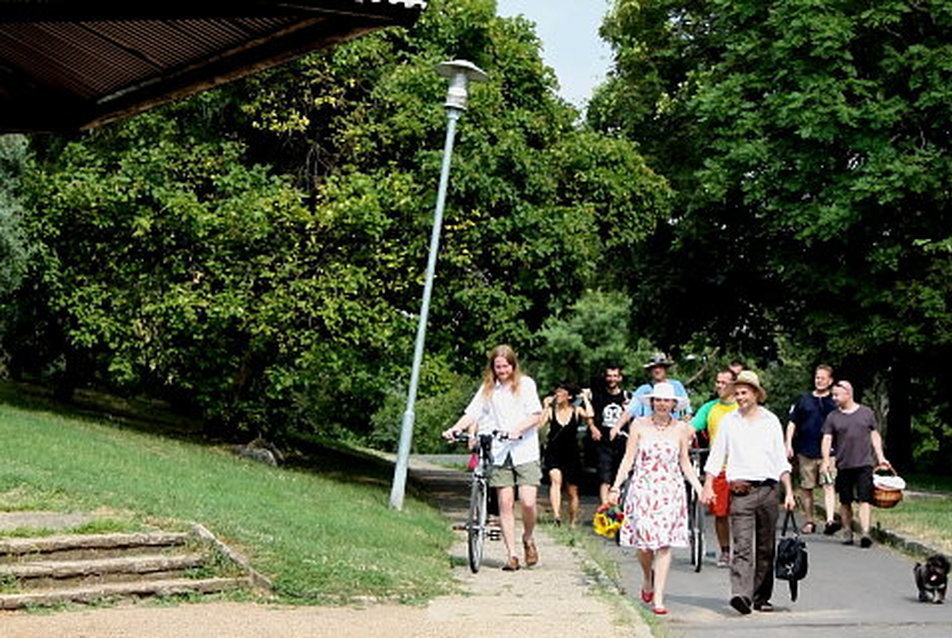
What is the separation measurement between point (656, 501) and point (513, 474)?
7.28ft

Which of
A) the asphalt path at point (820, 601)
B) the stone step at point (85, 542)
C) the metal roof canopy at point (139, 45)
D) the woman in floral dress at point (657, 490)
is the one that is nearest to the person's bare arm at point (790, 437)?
the asphalt path at point (820, 601)

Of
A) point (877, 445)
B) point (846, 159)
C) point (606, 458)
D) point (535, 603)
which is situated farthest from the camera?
point (846, 159)

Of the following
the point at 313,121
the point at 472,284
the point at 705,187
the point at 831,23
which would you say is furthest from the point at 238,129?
the point at 831,23

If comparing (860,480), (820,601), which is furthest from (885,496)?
(820,601)

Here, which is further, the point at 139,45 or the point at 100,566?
the point at 100,566

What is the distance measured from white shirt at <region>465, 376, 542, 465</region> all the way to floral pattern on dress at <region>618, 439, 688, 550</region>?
1.85 metres

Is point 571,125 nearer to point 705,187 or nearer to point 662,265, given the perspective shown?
point 705,187

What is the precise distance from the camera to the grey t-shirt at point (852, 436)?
701 inches

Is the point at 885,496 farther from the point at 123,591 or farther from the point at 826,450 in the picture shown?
the point at 123,591

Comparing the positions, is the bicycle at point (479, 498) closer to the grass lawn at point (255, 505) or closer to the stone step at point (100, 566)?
the grass lawn at point (255, 505)

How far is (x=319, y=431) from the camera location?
166 ft

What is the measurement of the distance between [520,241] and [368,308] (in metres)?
2.71

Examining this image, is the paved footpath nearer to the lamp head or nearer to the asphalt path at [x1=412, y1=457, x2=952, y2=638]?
the asphalt path at [x1=412, y1=457, x2=952, y2=638]

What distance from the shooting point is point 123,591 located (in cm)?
1088
